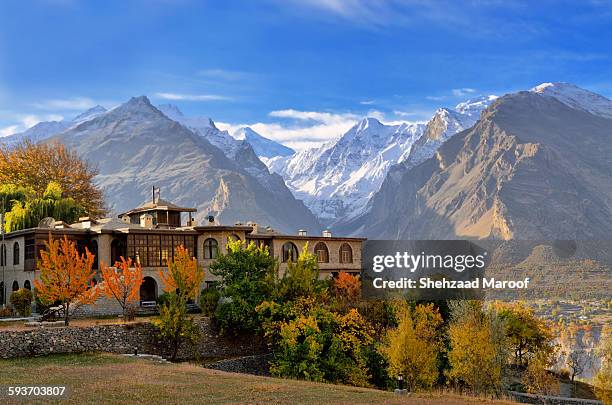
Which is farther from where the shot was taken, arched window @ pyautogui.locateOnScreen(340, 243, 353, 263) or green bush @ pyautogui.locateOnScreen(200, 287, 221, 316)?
arched window @ pyautogui.locateOnScreen(340, 243, 353, 263)

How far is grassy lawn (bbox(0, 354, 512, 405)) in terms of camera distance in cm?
2592

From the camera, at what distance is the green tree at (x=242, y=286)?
48875mm

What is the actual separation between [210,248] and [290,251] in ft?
34.1

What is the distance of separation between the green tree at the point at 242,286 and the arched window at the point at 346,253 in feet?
68.7

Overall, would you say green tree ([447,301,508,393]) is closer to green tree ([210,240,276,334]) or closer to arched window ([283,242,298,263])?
green tree ([210,240,276,334])

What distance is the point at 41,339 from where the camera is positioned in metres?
39.4

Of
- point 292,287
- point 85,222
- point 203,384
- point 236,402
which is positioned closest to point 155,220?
point 85,222

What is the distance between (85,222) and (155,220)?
23.5 ft

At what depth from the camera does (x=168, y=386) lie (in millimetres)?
28422

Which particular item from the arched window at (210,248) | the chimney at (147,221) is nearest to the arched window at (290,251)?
the arched window at (210,248)

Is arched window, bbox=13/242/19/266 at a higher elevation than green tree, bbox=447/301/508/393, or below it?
higher

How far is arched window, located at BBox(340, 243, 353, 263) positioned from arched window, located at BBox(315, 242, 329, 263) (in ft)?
6.53

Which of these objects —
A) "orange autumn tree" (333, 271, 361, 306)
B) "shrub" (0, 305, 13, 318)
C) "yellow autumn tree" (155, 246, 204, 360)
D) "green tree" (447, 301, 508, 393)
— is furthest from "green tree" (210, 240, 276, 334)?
"green tree" (447, 301, 508, 393)

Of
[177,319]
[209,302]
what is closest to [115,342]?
[177,319]
